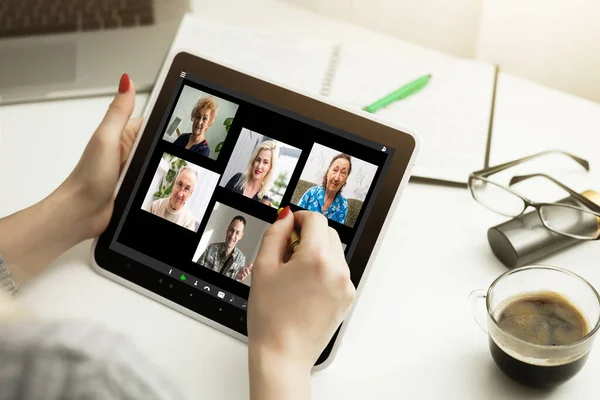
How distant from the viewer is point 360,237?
717 mm

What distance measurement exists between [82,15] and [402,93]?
0.51 m

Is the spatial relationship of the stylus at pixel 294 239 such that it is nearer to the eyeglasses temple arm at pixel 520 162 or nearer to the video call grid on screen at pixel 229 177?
the video call grid on screen at pixel 229 177

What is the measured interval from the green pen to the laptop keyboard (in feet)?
1.28

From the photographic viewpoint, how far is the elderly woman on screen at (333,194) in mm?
724

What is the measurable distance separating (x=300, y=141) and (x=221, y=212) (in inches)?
4.5

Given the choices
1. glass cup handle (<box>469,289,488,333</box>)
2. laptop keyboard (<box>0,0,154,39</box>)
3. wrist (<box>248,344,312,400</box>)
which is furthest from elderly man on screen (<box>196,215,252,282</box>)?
laptop keyboard (<box>0,0,154,39</box>)

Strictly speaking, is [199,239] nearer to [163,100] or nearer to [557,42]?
[163,100]

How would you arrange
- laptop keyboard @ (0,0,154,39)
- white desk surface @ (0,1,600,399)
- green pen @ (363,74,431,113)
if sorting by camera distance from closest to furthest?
white desk surface @ (0,1,600,399) → green pen @ (363,74,431,113) → laptop keyboard @ (0,0,154,39)

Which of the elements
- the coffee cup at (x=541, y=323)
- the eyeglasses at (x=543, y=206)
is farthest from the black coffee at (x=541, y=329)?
the eyeglasses at (x=543, y=206)

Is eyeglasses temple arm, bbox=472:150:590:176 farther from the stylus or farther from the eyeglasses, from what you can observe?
the stylus

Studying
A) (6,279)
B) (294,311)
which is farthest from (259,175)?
(6,279)

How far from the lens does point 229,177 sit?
2.48 feet

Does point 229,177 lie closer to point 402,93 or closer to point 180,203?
point 180,203

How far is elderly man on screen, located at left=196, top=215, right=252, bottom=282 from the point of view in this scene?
74cm
